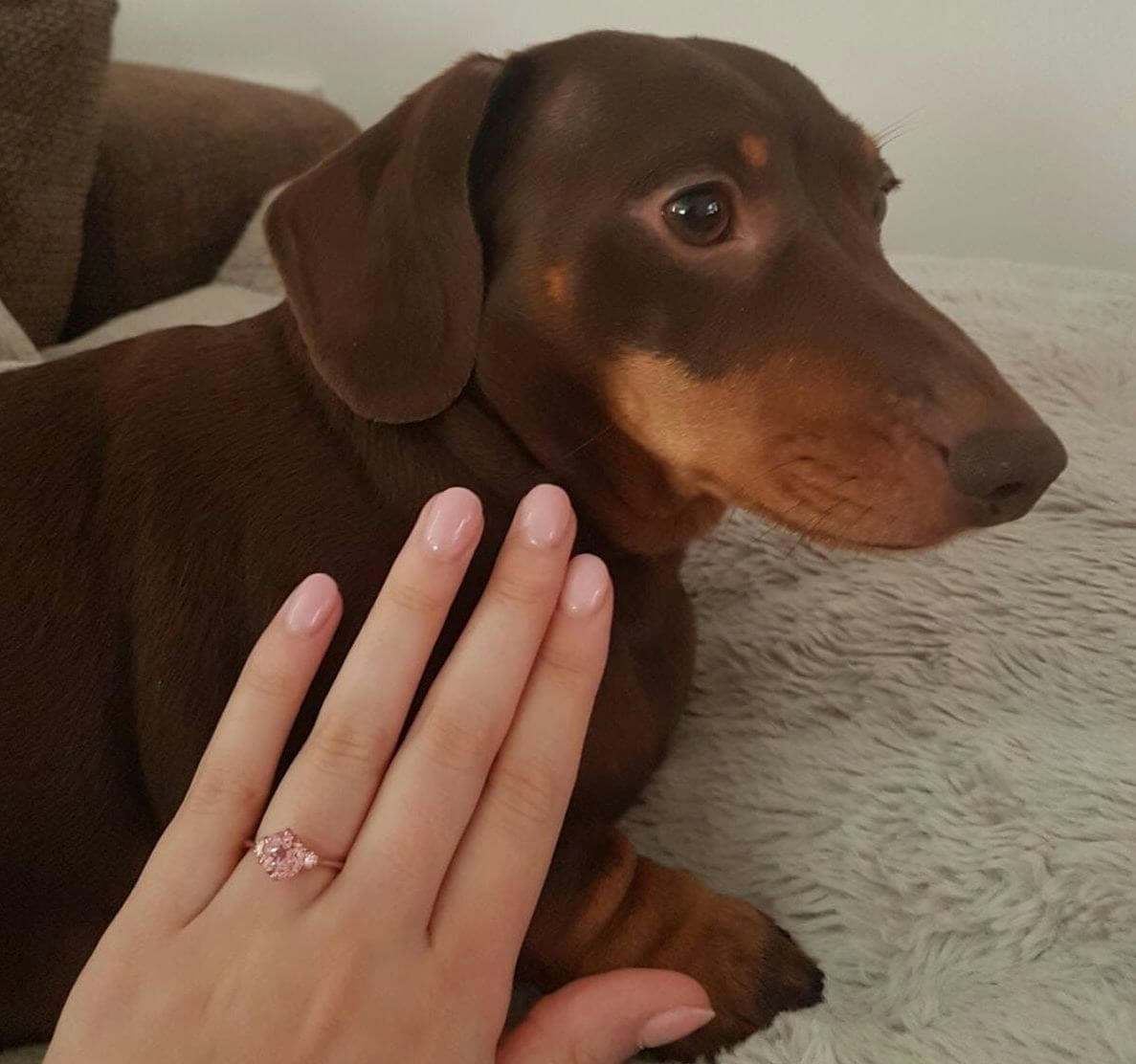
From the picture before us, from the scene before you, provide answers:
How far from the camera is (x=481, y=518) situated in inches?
34.9

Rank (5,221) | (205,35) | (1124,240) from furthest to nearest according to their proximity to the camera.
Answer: (205,35)
(1124,240)
(5,221)

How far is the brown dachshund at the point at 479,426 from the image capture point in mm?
880

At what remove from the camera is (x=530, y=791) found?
0.84 m

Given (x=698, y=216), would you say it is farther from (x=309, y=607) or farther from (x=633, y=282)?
(x=309, y=607)

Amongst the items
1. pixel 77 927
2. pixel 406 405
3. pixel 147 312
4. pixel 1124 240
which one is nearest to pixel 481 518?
pixel 406 405

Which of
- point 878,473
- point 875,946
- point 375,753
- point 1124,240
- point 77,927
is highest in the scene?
point 878,473

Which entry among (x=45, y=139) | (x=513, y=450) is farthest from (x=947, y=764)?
(x=45, y=139)

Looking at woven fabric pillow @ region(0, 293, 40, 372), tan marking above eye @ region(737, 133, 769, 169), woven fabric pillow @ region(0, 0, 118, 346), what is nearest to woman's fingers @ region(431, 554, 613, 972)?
tan marking above eye @ region(737, 133, 769, 169)

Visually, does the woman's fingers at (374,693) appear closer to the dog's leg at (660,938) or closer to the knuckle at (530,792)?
the knuckle at (530,792)

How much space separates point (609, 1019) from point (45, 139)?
5.20 ft

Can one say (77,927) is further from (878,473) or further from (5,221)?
(5,221)

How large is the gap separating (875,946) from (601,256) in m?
0.61

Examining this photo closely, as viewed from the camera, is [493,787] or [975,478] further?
[493,787]

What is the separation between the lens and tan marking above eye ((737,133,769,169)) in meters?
0.90
